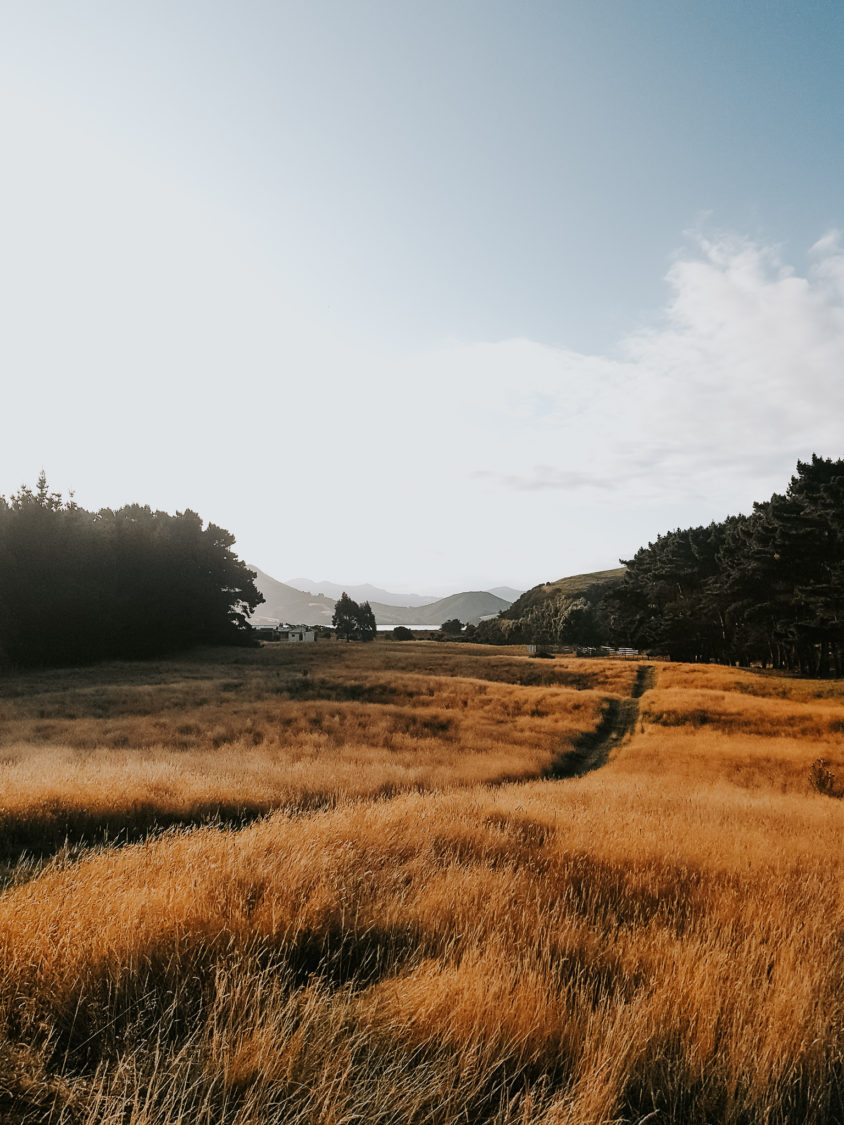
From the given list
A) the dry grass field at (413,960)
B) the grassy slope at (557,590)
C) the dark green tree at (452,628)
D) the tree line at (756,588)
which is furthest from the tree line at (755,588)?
the grassy slope at (557,590)

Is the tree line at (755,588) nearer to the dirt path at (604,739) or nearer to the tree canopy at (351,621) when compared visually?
the dirt path at (604,739)

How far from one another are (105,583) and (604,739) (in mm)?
46113

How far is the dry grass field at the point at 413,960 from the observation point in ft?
8.45

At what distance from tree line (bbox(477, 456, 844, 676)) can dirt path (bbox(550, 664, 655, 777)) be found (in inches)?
535

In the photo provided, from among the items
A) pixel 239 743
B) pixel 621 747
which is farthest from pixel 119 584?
pixel 621 747

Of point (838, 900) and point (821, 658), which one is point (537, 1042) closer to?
point (838, 900)

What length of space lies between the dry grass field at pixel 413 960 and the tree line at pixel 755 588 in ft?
117

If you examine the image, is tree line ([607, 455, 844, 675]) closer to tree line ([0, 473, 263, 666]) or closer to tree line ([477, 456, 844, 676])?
tree line ([477, 456, 844, 676])

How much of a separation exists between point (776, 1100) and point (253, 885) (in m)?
3.65

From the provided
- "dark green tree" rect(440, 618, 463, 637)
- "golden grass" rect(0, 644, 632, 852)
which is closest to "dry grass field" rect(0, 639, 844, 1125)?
"golden grass" rect(0, 644, 632, 852)

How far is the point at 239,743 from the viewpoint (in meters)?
17.8

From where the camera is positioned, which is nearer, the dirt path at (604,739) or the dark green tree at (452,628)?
the dirt path at (604,739)

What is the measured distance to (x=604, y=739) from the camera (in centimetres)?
2634

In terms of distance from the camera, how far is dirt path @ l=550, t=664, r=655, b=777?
20.6 metres
